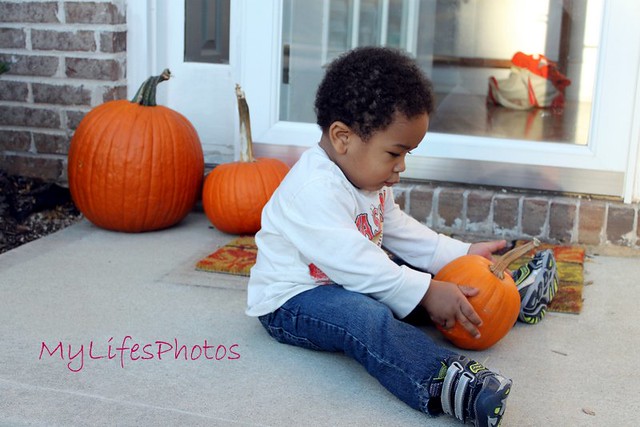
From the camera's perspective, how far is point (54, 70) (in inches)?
161

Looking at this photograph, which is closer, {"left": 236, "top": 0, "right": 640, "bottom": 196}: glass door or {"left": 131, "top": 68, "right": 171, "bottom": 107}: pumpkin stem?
{"left": 236, "top": 0, "right": 640, "bottom": 196}: glass door

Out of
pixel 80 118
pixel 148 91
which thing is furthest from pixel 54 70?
pixel 148 91

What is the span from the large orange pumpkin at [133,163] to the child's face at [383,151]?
141 cm

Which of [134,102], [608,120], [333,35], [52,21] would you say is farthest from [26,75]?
[608,120]

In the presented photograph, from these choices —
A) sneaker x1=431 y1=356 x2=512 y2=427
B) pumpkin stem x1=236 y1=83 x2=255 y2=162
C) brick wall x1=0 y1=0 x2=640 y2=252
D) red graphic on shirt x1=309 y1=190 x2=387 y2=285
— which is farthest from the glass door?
sneaker x1=431 y1=356 x2=512 y2=427

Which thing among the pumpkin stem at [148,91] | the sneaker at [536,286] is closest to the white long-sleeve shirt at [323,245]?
the sneaker at [536,286]

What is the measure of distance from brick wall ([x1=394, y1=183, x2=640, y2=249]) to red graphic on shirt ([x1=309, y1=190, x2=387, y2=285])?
3.64ft

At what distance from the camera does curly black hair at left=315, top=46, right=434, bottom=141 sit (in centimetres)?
237

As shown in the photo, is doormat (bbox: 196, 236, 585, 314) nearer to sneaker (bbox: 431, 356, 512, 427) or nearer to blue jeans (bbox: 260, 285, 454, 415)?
blue jeans (bbox: 260, 285, 454, 415)

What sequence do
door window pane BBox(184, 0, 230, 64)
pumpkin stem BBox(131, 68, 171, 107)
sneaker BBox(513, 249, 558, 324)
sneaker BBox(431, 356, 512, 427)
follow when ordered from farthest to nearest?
1. door window pane BBox(184, 0, 230, 64)
2. pumpkin stem BBox(131, 68, 171, 107)
3. sneaker BBox(513, 249, 558, 324)
4. sneaker BBox(431, 356, 512, 427)

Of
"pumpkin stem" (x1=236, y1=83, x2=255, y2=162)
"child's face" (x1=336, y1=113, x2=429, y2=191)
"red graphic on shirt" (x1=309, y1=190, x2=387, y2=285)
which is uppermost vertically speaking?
"child's face" (x1=336, y1=113, x2=429, y2=191)

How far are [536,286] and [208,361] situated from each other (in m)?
1.10

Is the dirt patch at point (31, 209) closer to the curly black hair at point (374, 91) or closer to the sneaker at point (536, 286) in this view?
the curly black hair at point (374, 91)

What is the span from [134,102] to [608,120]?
2.06 m
